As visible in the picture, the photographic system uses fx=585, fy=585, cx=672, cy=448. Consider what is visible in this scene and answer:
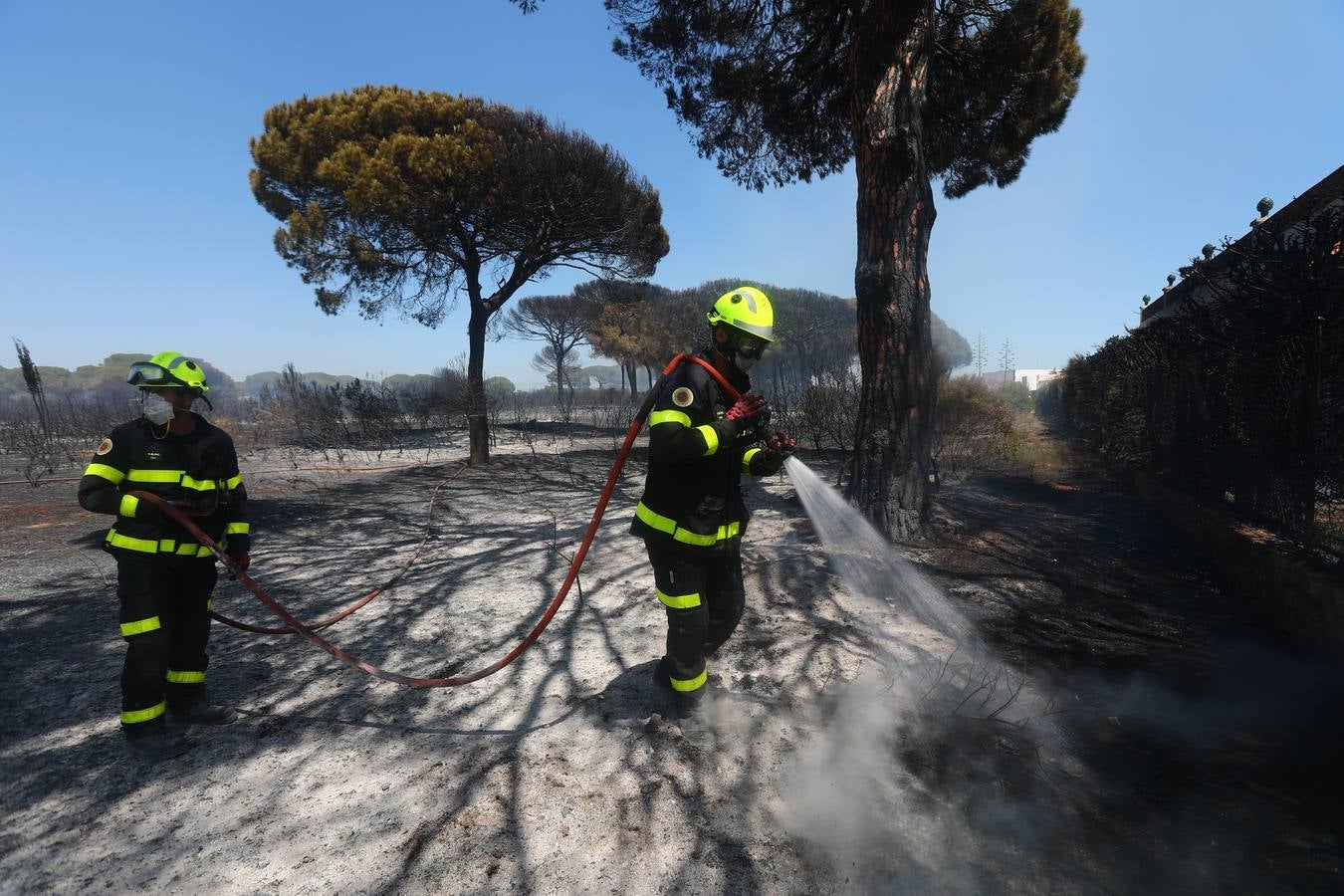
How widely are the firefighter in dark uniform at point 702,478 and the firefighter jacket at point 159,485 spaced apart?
1992mm

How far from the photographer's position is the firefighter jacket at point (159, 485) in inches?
101

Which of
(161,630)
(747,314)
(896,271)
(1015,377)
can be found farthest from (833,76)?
(1015,377)

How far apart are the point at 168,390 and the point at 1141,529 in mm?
8350

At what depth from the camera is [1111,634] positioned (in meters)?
3.80

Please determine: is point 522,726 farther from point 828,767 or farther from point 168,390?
point 168,390

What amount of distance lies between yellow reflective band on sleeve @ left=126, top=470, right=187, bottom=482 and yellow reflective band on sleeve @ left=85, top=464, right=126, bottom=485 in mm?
34

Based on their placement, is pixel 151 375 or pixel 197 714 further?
pixel 197 714

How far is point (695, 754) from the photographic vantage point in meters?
2.59

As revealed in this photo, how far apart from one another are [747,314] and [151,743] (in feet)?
11.1

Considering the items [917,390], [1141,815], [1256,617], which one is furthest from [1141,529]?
[1141,815]

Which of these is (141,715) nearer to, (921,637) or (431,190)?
(921,637)

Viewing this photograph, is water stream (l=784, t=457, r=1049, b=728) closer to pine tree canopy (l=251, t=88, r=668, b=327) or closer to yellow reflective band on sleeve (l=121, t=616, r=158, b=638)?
yellow reflective band on sleeve (l=121, t=616, r=158, b=638)

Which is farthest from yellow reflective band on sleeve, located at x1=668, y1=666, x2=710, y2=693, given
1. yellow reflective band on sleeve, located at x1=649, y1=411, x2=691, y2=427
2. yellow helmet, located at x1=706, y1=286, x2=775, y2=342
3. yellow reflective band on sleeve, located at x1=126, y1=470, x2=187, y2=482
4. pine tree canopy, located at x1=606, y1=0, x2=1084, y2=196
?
pine tree canopy, located at x1=606, y1=0, x2=1084, y2=196

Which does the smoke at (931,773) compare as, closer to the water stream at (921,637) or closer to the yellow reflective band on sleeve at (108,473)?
the water stream at (921,637)
